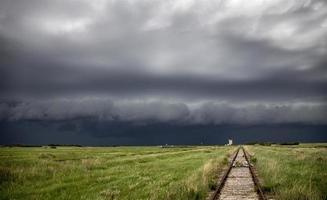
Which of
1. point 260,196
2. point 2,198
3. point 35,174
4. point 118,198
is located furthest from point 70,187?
point 260,196

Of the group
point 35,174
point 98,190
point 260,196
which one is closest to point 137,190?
point 98,190

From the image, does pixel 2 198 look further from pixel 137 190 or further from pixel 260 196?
pixel 260 196

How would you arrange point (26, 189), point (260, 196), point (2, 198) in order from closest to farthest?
point (260, 196) < point (2, 198) < point (26, 189)

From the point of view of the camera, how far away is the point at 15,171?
26.7 meters

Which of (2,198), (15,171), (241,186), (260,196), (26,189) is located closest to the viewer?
(260,196)

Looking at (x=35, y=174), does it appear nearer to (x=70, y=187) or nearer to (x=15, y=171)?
(x=15, y=171)

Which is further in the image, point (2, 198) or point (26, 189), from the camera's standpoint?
point (26, 189)

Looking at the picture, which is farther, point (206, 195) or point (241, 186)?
point (241, 186)

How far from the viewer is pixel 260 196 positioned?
50.1ft

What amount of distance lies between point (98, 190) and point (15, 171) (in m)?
10.1

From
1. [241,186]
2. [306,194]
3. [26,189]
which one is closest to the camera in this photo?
[306,194]

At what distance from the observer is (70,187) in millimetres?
20594

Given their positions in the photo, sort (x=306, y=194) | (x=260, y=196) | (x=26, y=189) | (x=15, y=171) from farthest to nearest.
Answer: (x=15, y=171), (x=26, y=189), (x=260, y=196), (x=306, y=194)

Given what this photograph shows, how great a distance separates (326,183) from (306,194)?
5.00m
